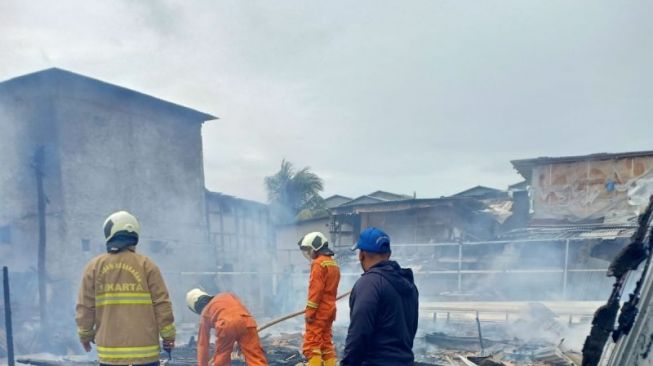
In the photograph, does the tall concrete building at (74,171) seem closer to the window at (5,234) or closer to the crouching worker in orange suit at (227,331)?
the window at (5,234)

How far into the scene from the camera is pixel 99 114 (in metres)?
16.0

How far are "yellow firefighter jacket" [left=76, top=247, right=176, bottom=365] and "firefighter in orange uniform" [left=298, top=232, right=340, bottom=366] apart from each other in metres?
1.91

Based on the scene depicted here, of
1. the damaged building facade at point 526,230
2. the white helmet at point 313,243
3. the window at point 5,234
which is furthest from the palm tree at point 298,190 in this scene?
the white helmet at point 313,243

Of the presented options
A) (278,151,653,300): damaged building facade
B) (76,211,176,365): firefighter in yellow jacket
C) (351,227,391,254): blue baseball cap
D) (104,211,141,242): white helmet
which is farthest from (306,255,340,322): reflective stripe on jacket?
(278,151,653,300): damaged building facade

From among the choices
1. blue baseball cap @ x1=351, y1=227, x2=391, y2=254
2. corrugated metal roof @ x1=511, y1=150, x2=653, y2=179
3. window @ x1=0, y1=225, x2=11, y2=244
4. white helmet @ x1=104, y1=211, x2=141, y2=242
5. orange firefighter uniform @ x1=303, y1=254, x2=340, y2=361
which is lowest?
orange firefighter uniform @ x1=303, y1=254, x2=340, y2=361

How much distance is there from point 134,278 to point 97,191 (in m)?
13.2

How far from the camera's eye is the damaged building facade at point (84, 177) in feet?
48.2

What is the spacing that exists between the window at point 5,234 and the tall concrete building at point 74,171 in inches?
1.0

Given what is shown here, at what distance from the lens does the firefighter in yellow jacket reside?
12.8 ft

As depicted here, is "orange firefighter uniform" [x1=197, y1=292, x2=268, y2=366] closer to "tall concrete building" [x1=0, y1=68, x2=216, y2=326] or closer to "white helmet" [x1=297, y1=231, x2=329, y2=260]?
"white helmet" [x1=297, y1=231, x2=329, y2=260]

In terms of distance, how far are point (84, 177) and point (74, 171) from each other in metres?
0.38

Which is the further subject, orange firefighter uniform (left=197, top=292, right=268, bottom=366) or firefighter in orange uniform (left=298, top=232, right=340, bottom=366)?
firefighter in orange uniform (left=298, top=232, right=340, bottom=366)

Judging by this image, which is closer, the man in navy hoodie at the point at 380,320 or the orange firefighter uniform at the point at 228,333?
the man in navy hoodie at the point at 380,320

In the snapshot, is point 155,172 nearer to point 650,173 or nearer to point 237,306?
point 237,306
